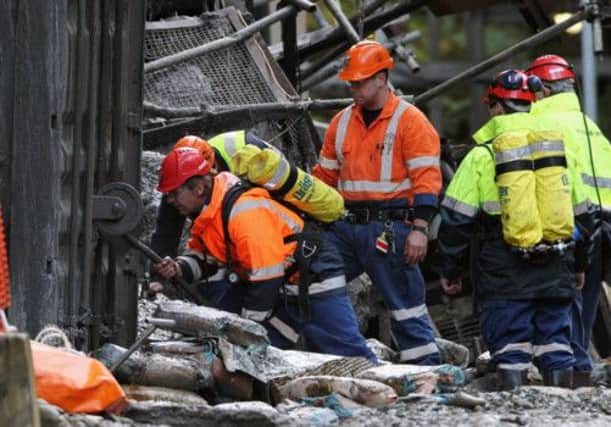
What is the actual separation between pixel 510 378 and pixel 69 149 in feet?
10.0

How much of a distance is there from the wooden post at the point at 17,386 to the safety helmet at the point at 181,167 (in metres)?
3.68

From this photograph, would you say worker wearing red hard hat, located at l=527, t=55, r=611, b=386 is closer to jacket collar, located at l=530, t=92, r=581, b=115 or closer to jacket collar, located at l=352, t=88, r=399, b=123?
jacket collar, located at l=530, t=92, r=581, b=115

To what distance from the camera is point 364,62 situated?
11.8 meters

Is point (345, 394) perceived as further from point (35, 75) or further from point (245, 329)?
point (35, 75)

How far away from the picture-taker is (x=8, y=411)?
7191 millimetres

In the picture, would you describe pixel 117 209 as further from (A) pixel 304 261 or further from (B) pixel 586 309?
(B) pixel 586 309

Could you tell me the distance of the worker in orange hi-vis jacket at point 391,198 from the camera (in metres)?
11.5

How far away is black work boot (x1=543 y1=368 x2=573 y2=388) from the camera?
1122cm

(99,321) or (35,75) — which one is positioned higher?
(35,75)

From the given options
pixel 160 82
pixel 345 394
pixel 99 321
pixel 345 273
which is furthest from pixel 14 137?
pixel 160 82

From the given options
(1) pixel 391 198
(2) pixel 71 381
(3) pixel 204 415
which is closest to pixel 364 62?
(1) pixel 391 198

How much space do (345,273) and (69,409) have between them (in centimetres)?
370

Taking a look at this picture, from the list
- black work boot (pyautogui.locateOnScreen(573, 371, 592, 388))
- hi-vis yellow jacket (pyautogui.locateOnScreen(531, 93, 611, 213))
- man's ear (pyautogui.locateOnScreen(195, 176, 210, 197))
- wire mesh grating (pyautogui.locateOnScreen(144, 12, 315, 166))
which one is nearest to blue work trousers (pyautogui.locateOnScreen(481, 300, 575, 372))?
black work boot (pyautogui.locateOnScreen(573, 371, 592, 388))

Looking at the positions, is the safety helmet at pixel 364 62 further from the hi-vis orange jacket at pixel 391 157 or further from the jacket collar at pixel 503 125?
the jacket collar at pixel 503 125
